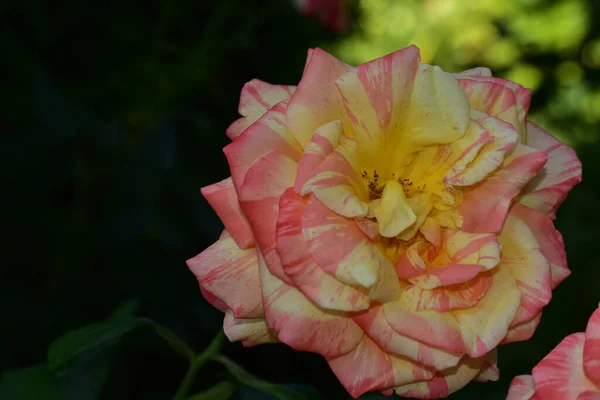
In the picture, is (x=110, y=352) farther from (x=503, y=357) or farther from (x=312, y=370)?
(x=503, y=357)

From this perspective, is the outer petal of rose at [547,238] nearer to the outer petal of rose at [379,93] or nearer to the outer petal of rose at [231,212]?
the outer petal of rose at [379,93]

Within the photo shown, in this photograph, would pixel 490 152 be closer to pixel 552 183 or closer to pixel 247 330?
pixel 552 183

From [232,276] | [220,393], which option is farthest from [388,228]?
[220,393]

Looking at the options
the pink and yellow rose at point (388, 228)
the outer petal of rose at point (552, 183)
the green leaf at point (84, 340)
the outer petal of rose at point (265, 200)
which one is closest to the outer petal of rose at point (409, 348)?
the pink and yellow rose at point (388, 228)

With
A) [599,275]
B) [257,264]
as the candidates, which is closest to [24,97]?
[257,264]

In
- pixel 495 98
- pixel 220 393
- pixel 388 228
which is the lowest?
pixel 220 393

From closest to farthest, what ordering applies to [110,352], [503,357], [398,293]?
[398,293], [110,352], [503,357]
